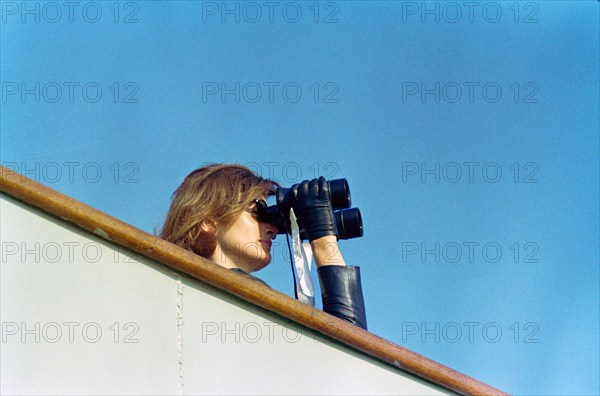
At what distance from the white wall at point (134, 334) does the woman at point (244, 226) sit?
1.07 m

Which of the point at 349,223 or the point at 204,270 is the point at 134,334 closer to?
the point at 204,270

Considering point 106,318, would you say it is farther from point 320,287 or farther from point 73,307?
point 320,287

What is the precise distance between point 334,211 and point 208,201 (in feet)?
1.72

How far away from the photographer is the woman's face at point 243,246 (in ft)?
15.6

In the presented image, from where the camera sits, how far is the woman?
4613mm

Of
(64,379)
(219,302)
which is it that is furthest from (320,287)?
(64,379)

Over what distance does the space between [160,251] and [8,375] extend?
1.83 feet

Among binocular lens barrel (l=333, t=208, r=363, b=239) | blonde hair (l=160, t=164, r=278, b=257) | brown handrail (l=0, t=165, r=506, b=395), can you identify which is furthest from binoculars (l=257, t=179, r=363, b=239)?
brown handrail (l=0, t=165, r=506, b=395)

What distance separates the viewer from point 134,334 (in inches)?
135

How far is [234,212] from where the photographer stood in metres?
4.81

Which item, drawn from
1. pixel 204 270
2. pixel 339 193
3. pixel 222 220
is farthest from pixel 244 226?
pixel 204 270

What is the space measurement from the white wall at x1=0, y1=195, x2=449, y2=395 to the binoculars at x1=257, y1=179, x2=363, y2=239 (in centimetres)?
134

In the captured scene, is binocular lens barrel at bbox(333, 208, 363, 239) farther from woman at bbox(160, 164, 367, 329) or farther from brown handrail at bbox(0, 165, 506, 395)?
brown handrail at bbox(0, 165, 506, 395)

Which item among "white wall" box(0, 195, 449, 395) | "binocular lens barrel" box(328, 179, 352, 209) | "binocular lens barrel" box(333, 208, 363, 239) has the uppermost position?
"binocular lens barrel" box(328, 179, 352, 209)
